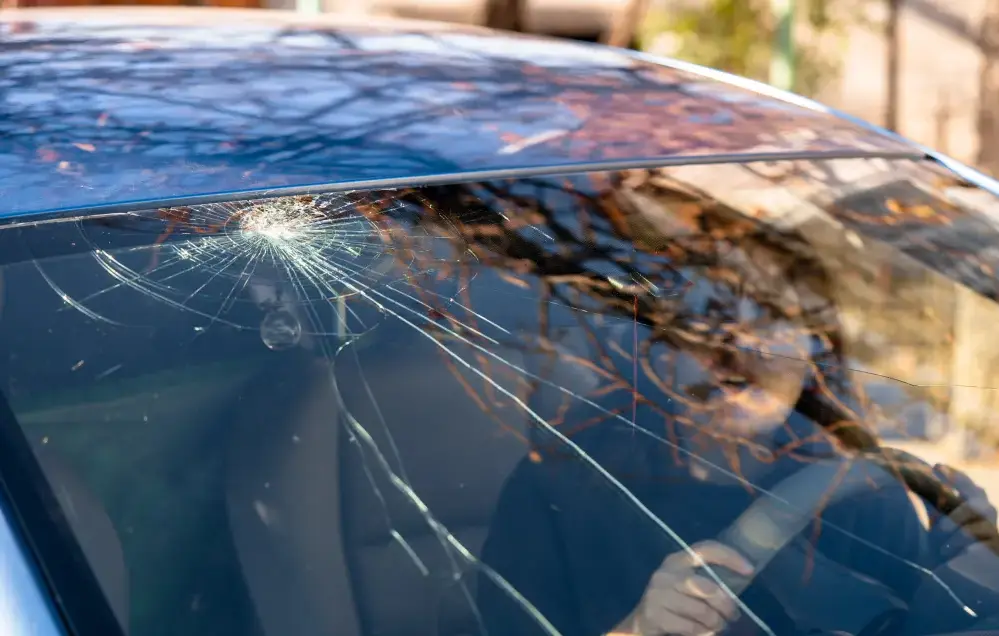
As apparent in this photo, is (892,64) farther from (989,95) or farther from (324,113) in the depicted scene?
(324,113)

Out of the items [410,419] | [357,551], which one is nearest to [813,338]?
[410,419]

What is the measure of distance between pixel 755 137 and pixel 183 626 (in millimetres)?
1082

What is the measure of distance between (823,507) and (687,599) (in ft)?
0.80

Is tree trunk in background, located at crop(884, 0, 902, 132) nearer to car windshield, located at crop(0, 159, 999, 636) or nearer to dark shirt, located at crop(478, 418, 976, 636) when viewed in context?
car windshield, located at crop(0, 159, 999, 636)

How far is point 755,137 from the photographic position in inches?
68.1

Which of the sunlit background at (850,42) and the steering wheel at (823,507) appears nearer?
the steering wheel at (823,507)

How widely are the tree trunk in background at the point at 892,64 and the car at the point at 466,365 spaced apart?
8.03 metres

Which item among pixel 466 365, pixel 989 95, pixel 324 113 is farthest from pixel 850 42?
pixel 466 365

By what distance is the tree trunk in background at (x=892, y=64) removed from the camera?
9172 millimetres

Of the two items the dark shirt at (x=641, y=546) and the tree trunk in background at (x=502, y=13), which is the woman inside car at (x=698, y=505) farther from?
the tree trunk in background at (x=502, y=13)

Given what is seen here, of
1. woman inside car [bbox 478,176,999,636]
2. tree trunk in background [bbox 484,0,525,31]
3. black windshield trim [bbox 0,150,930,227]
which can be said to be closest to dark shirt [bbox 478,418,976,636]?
woman inside car [bbox 478,176,999,636]

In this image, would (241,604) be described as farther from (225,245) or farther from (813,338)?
(813,338)

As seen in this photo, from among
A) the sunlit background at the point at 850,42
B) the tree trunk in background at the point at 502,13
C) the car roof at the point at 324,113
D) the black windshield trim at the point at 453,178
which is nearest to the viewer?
the black windshield trim at the point at 453,178

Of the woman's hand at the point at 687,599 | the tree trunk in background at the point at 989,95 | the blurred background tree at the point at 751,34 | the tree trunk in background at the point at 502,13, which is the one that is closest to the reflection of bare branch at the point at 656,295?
the woman's hand at the point at 687,599
